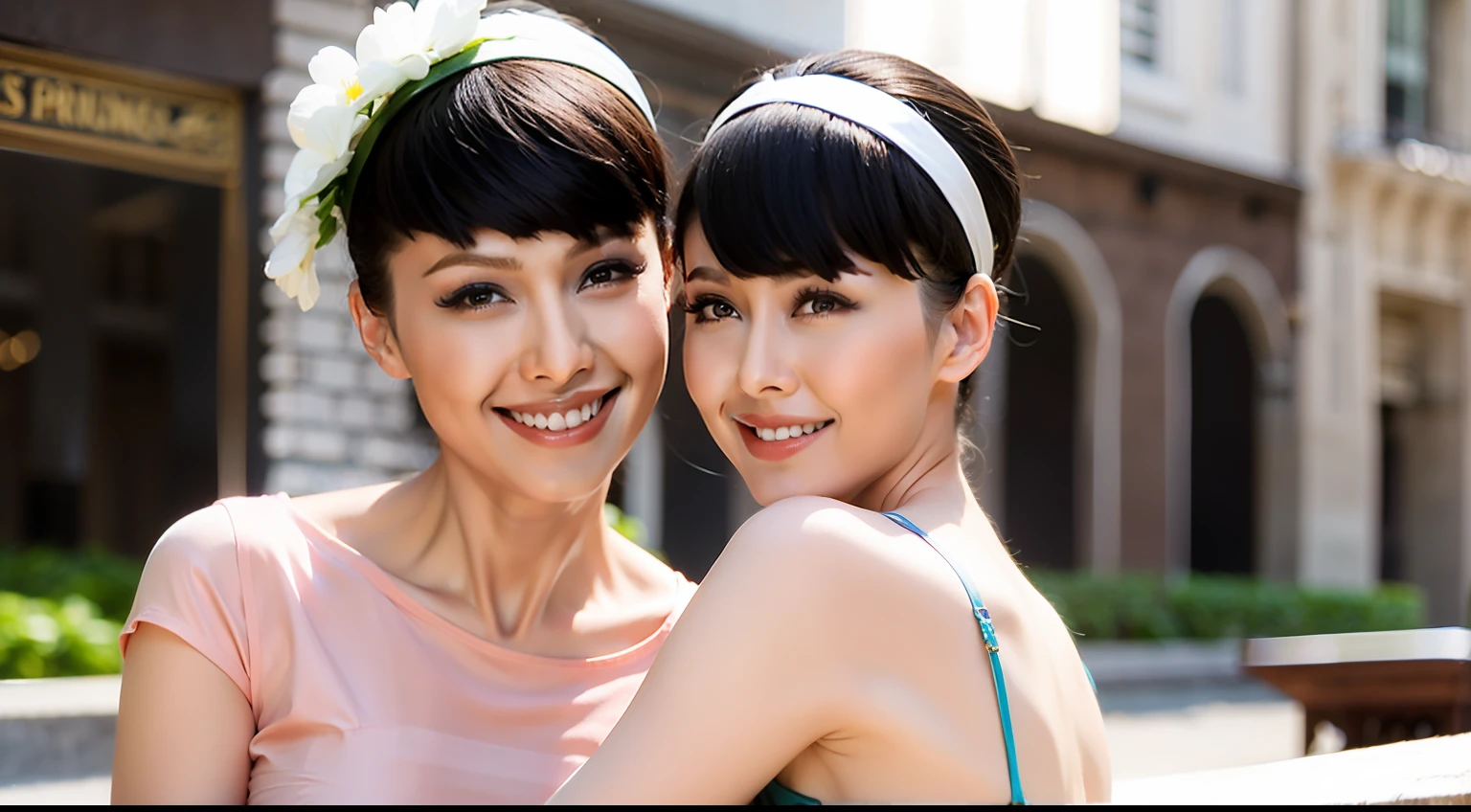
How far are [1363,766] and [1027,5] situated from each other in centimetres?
1298

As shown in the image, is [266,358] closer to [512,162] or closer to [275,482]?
[275,482]

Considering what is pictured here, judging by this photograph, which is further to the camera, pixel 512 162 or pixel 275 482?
pixel 275 482

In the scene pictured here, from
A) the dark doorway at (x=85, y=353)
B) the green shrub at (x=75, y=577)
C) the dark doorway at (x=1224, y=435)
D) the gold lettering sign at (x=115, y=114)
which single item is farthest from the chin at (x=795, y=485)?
A: the dark doorway at (x=1224, y=435)

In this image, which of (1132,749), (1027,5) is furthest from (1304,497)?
(1132,749)

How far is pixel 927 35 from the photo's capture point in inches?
504

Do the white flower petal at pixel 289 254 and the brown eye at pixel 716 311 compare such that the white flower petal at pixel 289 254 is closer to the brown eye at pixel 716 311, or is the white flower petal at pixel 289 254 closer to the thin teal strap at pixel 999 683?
the brown eye at pixel 716 311

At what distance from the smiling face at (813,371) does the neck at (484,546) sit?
1.87ft

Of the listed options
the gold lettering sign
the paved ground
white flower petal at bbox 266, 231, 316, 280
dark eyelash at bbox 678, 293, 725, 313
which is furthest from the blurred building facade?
dark eyelash at bbox 678, 293, 725, 313

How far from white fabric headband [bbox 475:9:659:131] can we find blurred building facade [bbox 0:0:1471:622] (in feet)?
18.4

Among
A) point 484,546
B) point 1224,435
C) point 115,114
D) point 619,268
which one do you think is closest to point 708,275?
point 619,268

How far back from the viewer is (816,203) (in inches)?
→ 70.6

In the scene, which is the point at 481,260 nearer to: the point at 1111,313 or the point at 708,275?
the point at 708,275

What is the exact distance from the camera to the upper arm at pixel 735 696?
153 cm

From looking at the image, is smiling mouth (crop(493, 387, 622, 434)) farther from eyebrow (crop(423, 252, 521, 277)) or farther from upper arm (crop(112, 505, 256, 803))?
upper arm (crop(112, 505, 256, 803))
